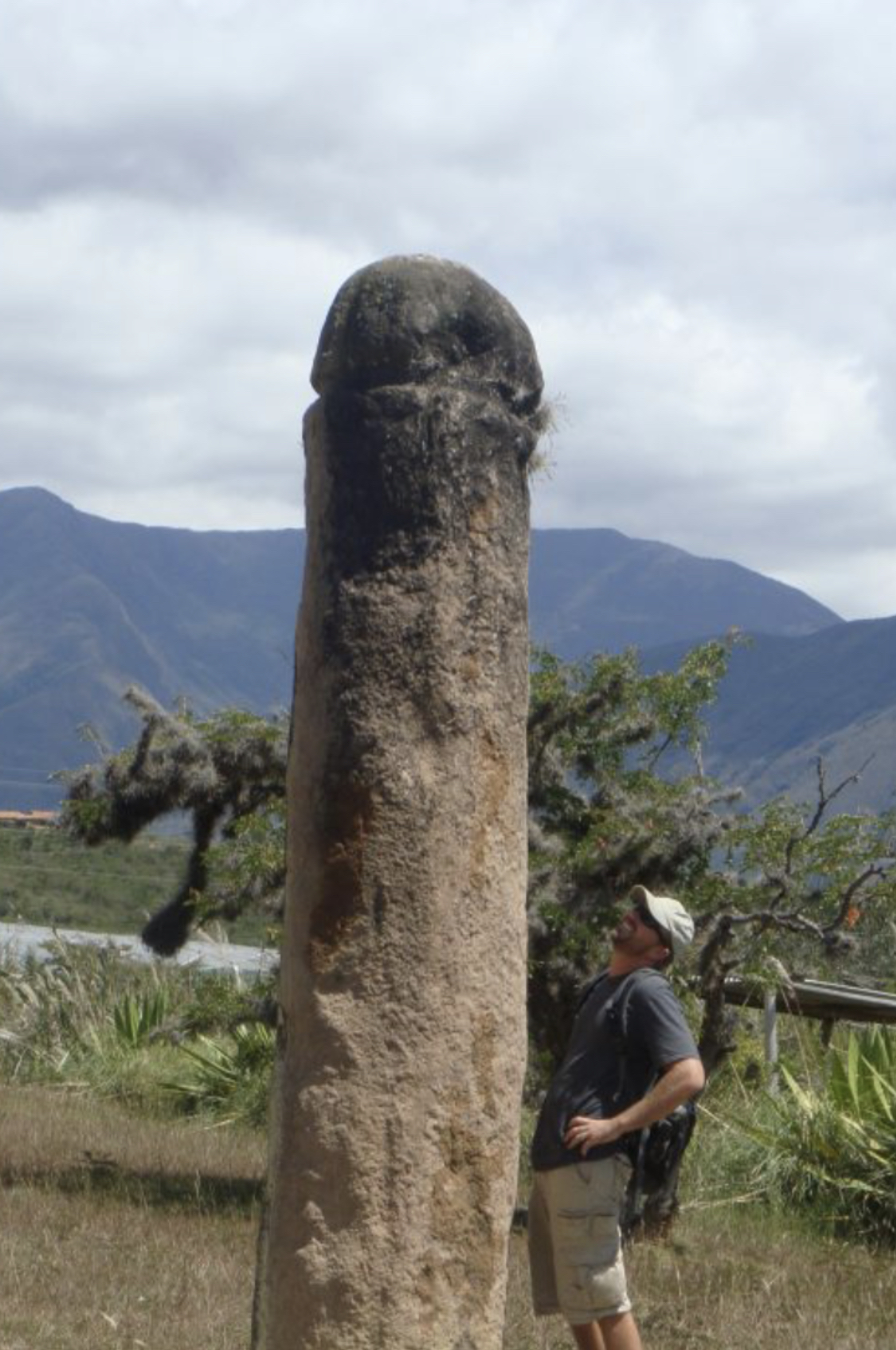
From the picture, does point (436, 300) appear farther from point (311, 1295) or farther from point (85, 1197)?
point (85, 1197)

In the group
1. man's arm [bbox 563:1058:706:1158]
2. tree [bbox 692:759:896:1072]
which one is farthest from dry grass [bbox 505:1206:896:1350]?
man's arm [bbox 563:1058:706:1158]

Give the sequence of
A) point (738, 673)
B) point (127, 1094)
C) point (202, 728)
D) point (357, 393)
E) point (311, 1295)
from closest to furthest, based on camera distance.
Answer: point (311, 1295) < point (357, 393) < point (202, 728) < point (127, 1094) < point (738, 673)

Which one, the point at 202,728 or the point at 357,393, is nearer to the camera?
the point at 357,393

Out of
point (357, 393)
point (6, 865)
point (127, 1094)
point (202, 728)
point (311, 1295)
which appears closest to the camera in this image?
point (311, 1295)

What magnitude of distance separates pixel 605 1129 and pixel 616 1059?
0.83 ft

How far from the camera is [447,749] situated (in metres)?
6.10

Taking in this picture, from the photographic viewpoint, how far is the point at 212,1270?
9.77 m

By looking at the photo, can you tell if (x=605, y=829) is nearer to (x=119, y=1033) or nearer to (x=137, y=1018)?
(x=137, y=1018)

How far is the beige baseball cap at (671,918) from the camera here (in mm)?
6992

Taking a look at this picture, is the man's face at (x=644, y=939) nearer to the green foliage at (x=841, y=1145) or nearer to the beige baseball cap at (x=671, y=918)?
the beige baseball cap at (x=671, y=918)

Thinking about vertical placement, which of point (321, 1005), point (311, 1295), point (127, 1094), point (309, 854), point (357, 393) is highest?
point (357, 393)

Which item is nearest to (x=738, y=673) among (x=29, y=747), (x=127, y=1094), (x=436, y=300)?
(x=29, y=747)

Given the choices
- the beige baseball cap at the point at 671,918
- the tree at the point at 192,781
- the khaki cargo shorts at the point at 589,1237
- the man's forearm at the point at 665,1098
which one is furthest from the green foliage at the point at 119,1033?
the man's forearm at the point at 665,1098

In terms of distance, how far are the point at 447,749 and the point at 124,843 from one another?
8546mm
